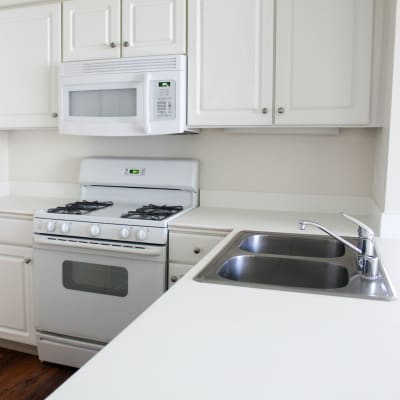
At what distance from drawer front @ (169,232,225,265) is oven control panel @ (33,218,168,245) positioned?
5 centimetres

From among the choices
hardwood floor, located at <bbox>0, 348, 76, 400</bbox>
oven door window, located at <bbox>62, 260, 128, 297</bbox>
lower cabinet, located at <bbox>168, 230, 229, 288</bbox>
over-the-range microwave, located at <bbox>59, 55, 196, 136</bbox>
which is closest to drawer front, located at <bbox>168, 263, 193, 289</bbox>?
lower cabinet, located at <bbox>168, 230, 229, 288</bbox>

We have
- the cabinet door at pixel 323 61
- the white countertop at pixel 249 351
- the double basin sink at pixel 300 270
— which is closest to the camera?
the white countertop at pixel 249 351

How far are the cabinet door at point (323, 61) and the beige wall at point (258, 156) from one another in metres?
0.35

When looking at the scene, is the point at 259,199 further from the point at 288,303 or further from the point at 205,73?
the point at 288,303

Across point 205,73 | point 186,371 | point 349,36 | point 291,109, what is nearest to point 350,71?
point 349,36

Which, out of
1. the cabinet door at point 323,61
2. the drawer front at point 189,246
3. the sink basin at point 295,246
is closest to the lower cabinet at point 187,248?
the drawer front at point 189,246

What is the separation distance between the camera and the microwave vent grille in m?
2.35

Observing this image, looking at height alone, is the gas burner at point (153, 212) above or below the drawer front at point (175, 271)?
above

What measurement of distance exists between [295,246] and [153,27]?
4.47ft

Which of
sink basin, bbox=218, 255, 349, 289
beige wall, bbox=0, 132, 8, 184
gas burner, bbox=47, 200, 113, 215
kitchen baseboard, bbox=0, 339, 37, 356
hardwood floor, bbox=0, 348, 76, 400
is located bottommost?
hardwood floor, bbox=0, 348, 76, 400

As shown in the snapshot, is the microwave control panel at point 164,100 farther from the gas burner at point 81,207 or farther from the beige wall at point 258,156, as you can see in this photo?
the gas burner at point 81,207

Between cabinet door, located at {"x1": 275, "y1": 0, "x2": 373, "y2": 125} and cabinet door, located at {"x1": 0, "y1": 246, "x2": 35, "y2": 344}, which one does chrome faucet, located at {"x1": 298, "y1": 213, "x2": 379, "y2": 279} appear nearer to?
cabinet door, located at {"x1": 275, "y1": 0, "x2": 373, "y2": 125}

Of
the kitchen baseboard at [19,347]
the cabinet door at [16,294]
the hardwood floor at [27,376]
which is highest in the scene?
the cabinet door at [16,294]

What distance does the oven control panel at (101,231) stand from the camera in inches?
87.0
